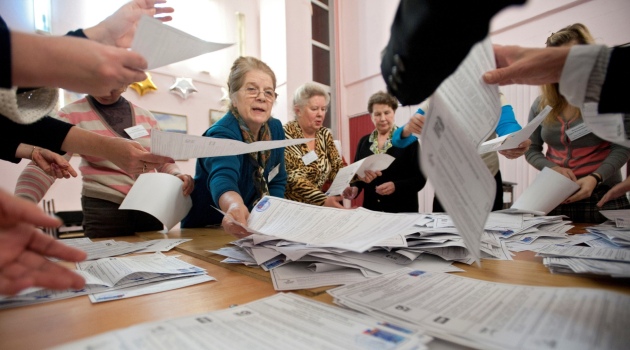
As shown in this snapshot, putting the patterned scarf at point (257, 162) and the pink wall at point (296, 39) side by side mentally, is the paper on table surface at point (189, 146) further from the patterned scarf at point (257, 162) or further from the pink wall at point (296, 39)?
the pink wall at point (296, 39)

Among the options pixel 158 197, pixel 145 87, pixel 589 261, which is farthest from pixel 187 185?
pixel 145 87

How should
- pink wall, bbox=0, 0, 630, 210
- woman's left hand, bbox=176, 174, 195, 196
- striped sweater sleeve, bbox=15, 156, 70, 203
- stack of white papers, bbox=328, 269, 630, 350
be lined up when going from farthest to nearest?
A: pink wall, bbox=0, 0, 630, 210 < woman's left hand, bbox=176, 174, 195, 196 < striped sweater sleeve, bbox=15, 156, 70, 203 < stack of white papers, bbox=328, 269, 630, 350

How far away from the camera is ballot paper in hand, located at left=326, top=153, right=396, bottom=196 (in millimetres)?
1455

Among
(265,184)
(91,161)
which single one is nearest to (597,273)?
(265,184)

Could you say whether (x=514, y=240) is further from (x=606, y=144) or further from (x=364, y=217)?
(x=606, y=144)

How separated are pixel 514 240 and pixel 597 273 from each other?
348mm

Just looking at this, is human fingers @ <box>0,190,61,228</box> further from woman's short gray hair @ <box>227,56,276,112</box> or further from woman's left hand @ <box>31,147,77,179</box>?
woman's short gray hair @ <box>227,56,276,112</box>

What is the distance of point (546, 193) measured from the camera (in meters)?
1.11

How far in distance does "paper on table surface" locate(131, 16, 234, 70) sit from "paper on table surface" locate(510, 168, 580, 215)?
1.11m

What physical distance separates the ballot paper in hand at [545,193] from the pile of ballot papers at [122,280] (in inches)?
43.2

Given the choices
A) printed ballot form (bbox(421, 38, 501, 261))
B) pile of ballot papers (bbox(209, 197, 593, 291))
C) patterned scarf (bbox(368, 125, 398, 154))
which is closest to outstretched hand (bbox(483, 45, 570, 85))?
printed ballot form (bbox(421, 38, 501, 261))

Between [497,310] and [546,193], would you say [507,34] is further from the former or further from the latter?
[497,310]

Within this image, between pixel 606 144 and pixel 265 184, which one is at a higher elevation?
pixel 606 144

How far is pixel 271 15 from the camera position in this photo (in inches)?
183
